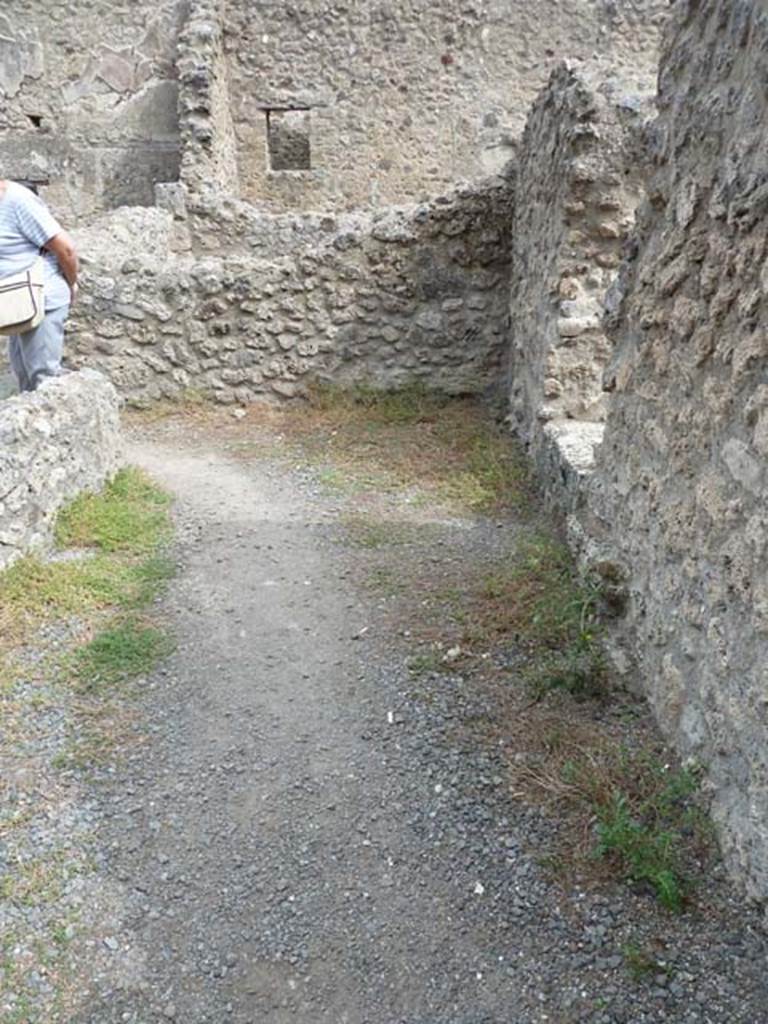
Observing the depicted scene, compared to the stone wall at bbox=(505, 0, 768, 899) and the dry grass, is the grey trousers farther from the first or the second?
the stone wall at bbox=(505, 0, 768, 899)

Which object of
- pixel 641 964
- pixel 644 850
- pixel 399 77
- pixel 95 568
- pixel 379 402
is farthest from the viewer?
pixel 399 77

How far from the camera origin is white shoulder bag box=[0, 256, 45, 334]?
401cm

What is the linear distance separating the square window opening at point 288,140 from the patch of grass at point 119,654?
31.1 feet

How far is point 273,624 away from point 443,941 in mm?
1520

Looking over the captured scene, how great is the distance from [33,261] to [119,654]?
2426 millimetres

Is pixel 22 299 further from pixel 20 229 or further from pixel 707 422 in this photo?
pixel 707 422

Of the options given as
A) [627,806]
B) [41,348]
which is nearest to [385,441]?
[41,348]

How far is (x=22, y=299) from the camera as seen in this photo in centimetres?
404

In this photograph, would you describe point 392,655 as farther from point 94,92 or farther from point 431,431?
point 94,92

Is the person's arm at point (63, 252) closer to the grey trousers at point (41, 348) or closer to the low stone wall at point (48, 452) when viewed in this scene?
the grey trousers at point (41, 348)

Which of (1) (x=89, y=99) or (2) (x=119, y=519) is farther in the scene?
(1) (x=89, y=99)

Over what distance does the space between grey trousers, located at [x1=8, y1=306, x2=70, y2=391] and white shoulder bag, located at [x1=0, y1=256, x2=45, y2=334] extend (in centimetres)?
13

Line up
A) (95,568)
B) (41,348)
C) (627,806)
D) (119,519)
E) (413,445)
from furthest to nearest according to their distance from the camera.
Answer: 1. (413,445)
2. (41,348)
3. (119,519)
4. (95,568)
5. (627,806)

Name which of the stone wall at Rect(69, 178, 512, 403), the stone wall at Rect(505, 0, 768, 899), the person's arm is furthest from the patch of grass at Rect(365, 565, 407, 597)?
the stone wall at Rect(69, 178, 512, 403)
